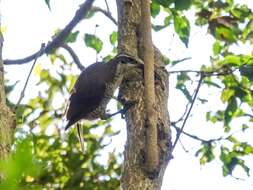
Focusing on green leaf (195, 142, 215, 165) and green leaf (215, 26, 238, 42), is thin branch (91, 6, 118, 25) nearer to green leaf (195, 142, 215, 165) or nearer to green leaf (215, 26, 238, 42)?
green leaf (215, 26, 238, 42)

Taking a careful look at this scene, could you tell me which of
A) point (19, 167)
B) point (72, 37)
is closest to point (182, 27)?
point (72, 37)

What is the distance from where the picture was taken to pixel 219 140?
243cm

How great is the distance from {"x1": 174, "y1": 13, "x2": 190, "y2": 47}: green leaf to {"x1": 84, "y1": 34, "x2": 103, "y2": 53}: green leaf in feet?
1.34

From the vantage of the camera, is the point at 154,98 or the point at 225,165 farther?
the point at 225,165

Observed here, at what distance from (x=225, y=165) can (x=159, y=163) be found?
130cm

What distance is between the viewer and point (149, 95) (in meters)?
1.35

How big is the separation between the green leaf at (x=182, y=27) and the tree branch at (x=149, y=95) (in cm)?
51

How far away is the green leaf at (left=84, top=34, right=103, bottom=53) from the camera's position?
7.57ft

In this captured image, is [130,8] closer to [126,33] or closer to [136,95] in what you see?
[126,33]

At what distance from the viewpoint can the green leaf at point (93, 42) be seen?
2.31m

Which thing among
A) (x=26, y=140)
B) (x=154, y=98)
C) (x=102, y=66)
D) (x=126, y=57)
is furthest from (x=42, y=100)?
(x=26, y=140)

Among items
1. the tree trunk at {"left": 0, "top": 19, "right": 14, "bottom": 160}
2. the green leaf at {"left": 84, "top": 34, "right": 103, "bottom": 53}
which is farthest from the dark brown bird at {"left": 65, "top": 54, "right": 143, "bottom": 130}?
the tree trunk at {"left": 0, "top": 19, "right": 14, "bottom": 160}

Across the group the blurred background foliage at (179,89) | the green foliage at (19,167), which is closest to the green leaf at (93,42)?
the blurred background foliage at (179,89)

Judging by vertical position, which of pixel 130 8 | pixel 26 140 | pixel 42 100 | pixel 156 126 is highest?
pixel 42 100
